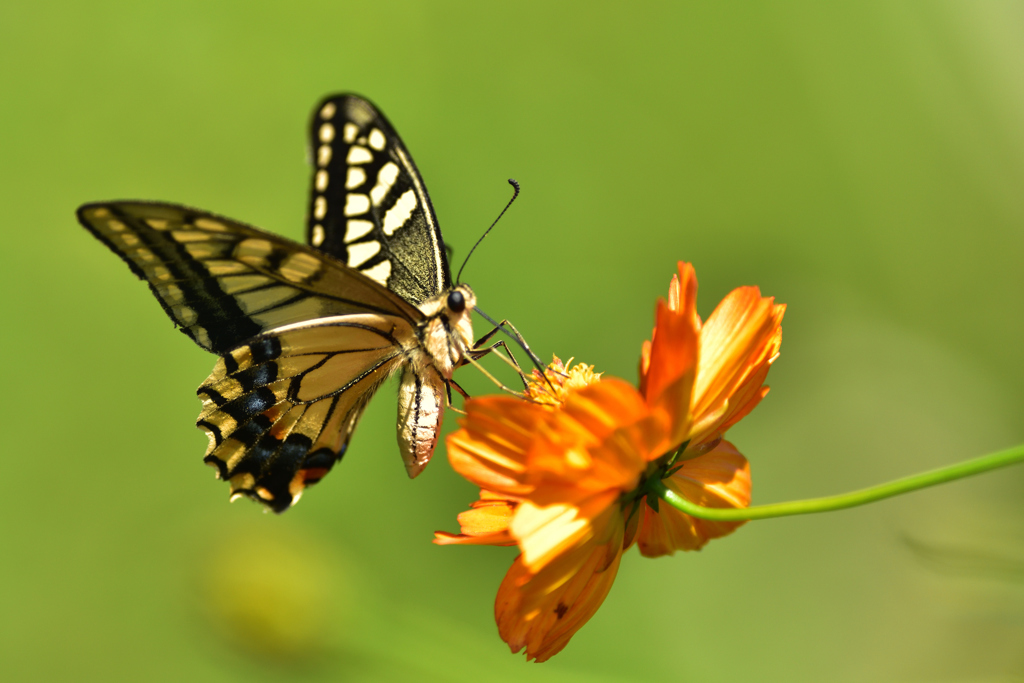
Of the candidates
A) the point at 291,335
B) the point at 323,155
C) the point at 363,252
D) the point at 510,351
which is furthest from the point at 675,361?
the point at 323,155

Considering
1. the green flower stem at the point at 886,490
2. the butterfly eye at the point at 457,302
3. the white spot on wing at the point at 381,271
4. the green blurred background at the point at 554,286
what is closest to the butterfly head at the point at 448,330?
the butterfly eye at the point at 457,302

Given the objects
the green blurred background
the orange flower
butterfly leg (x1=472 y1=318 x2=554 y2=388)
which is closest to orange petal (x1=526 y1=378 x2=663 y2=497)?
the orange flower

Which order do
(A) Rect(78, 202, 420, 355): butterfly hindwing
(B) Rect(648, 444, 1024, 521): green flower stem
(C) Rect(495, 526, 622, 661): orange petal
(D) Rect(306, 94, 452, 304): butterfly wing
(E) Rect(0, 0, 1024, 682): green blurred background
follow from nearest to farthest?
1. (B) Rect(648, 444, 1024, 521): green flower stem
2. (C) Rect(495, 526, 622, 661): orange petal
3. (A) Rect(78, 202, 420, 355): butterfly hindwing
4. (D) Rect(306, 94, 452, 304): butterfly wing
5. (E) Rect(0, 0, 1024, 682): green blurred background

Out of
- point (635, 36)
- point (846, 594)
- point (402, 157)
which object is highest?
point (635, 36)

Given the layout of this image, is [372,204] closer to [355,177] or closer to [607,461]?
[355,177]

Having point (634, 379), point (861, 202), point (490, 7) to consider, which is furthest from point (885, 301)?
point (490, 7)

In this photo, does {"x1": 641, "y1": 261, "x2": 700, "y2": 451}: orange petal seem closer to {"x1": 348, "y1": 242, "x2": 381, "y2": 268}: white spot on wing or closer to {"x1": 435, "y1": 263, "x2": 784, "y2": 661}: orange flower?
{"x1": 435, "y1": 263, "x2": 784, "y2": 661}: orange flower

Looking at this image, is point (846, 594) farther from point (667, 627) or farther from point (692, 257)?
point (692, 257)
